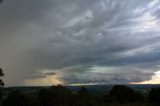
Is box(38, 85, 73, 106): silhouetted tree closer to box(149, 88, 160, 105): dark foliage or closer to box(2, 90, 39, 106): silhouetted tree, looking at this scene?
box(2, 90, 39, 106): silhouetted tree

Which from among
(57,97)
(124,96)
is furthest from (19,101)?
(124,96)

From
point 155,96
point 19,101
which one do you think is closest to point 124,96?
point 155,96

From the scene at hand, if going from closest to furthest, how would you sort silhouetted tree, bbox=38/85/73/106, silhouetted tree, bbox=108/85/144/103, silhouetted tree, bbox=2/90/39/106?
silhouetted tree, bbox=38/85/73/106 → silhouetted tree, bbox=2/90/39/106 → silhouetted tree, bbox=108/85/144/103

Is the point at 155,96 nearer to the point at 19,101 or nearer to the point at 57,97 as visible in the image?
the point at 57,97

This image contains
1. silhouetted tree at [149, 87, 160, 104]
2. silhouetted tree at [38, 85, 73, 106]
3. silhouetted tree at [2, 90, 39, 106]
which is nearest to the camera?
silhouetted tree at [38, 85, 73, 106]

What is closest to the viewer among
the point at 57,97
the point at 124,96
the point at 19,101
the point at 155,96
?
the point at 57,97

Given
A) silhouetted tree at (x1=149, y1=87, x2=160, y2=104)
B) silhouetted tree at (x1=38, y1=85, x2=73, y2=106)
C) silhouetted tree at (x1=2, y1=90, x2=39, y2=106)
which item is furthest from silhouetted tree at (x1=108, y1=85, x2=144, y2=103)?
silhouetted tree at (x1=2, y1=90, x2=39, y2=106)

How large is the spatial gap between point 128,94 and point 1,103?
4253cm

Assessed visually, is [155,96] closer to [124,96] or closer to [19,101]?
[124,96]

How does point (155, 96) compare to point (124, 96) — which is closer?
point (155, 96)

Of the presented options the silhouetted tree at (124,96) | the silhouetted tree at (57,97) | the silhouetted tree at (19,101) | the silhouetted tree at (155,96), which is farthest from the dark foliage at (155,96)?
the silhouetted tree at (19,101)

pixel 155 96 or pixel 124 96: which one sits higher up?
pixel 124 96

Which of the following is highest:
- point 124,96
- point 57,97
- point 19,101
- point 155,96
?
point 124,96

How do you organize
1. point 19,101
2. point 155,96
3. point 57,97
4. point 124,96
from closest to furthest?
1. point 57,97
2. point 19,101
3. point 155,96
4. point 124,96
